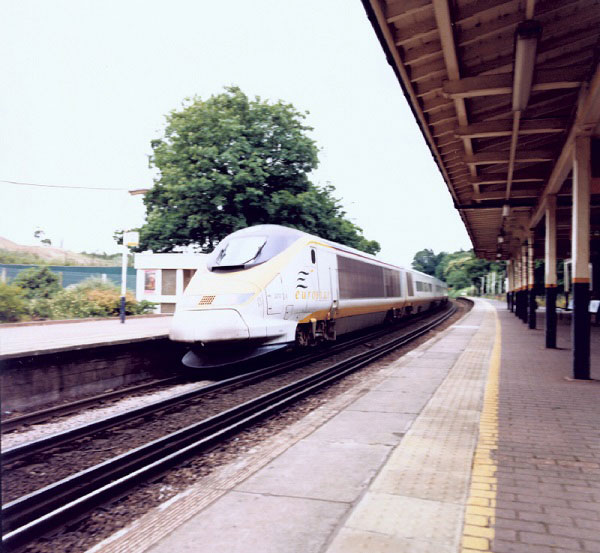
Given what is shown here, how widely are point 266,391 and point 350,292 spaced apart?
615 centimetres

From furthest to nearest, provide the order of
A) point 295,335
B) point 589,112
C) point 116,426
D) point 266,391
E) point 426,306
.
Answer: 1. point 426,306
2. point 295,335
3. point 266,391
4. point 589,112
5. point 116,426

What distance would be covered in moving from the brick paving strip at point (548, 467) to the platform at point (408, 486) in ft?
0.04

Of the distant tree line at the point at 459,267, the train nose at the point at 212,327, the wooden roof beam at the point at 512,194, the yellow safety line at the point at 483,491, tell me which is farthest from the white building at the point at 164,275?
the distant tree line at the point at 459,267

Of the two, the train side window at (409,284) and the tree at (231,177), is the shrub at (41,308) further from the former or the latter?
the train side window at (409,284)

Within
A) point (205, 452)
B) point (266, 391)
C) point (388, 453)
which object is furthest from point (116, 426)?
point (388, 453)

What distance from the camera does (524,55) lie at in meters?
5.98

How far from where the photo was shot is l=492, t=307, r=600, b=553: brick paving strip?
3.08 meters

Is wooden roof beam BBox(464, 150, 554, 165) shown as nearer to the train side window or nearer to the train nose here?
the train nose

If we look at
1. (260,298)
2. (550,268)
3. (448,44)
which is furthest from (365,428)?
(550,268)

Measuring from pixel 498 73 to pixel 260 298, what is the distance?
5.08 meters

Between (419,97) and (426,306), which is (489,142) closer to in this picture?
(419,97)

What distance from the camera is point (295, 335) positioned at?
1064cm

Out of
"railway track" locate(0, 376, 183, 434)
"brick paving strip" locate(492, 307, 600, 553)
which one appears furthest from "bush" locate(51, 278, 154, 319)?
"brick paving strip" locate(492, 307, 600, 553)

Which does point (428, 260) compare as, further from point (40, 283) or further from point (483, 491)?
point (483, 491)
